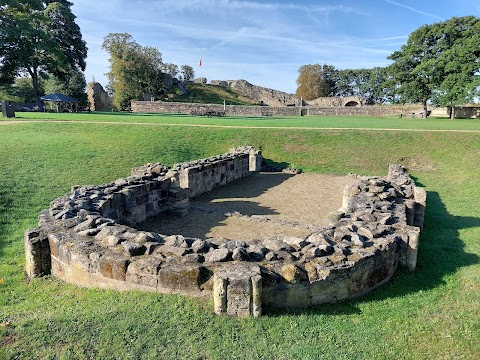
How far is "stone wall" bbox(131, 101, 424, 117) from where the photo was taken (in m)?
50.7

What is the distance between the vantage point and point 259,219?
11.0m

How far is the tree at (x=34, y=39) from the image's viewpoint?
34.5 m

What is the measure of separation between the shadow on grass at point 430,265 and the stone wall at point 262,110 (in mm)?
41509

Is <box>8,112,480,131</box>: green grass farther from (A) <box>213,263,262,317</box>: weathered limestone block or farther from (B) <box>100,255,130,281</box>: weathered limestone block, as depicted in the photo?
(A) <box>213,263,262,317</box>: weathered limestone block

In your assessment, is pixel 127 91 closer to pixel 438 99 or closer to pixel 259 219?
pixel 438 99

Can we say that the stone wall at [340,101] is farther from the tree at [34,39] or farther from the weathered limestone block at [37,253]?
the weathered limestone block at [37,253]

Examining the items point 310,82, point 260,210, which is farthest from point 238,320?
point 310,82

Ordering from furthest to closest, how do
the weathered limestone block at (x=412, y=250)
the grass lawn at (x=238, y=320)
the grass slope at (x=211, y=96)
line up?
1. the grass slope at (x=211, y=96)
2. the weathered limestone block at (x=412, y=250)
3. the grass lawn at (x=238, y=320)

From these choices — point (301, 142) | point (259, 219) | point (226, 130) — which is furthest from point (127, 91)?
point (259, 219)

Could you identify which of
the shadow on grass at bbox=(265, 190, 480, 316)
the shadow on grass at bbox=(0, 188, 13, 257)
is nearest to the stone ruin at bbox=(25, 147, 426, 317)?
the shadow on grass at bbox=(265, 190, 480, 316)

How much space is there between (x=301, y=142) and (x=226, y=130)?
5084 millimetres

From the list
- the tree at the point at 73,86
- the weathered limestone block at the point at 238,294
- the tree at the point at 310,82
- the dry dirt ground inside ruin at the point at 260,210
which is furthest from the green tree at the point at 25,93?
the weathered limestone block at the point at 238,294

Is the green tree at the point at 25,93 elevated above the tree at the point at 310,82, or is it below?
below

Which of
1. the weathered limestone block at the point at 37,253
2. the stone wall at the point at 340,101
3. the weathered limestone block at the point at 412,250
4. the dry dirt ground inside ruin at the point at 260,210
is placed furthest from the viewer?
the stone wall at the point at 340,101
